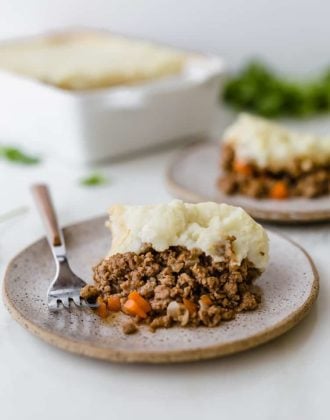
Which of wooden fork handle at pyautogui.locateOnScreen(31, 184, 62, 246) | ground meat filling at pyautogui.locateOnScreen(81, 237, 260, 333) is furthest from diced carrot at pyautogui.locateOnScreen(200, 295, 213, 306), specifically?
wooden fork handle at pyautogui.locateOnScreen(31, 184, 62, 246)

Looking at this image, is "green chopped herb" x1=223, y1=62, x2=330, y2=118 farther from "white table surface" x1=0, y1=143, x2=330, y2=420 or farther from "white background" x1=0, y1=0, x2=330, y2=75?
"white table surface" x1=0, y1=143, x2=330, y2=420

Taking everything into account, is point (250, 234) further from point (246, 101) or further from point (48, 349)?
point (246, 101)

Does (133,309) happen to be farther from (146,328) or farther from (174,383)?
(174,383)

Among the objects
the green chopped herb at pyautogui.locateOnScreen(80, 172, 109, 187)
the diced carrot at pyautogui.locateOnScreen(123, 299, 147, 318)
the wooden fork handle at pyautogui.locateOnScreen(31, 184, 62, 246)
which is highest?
the diced carrot at pyautogui.locateOnScreen(123, 299, 147, 318)

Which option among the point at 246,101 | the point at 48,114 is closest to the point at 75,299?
the point at 48,114

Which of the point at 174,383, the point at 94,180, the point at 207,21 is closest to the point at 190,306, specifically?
the point at 174,383

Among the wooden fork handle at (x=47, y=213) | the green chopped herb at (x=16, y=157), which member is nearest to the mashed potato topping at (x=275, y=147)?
the wooden fork handle at (x=47, y=213)
